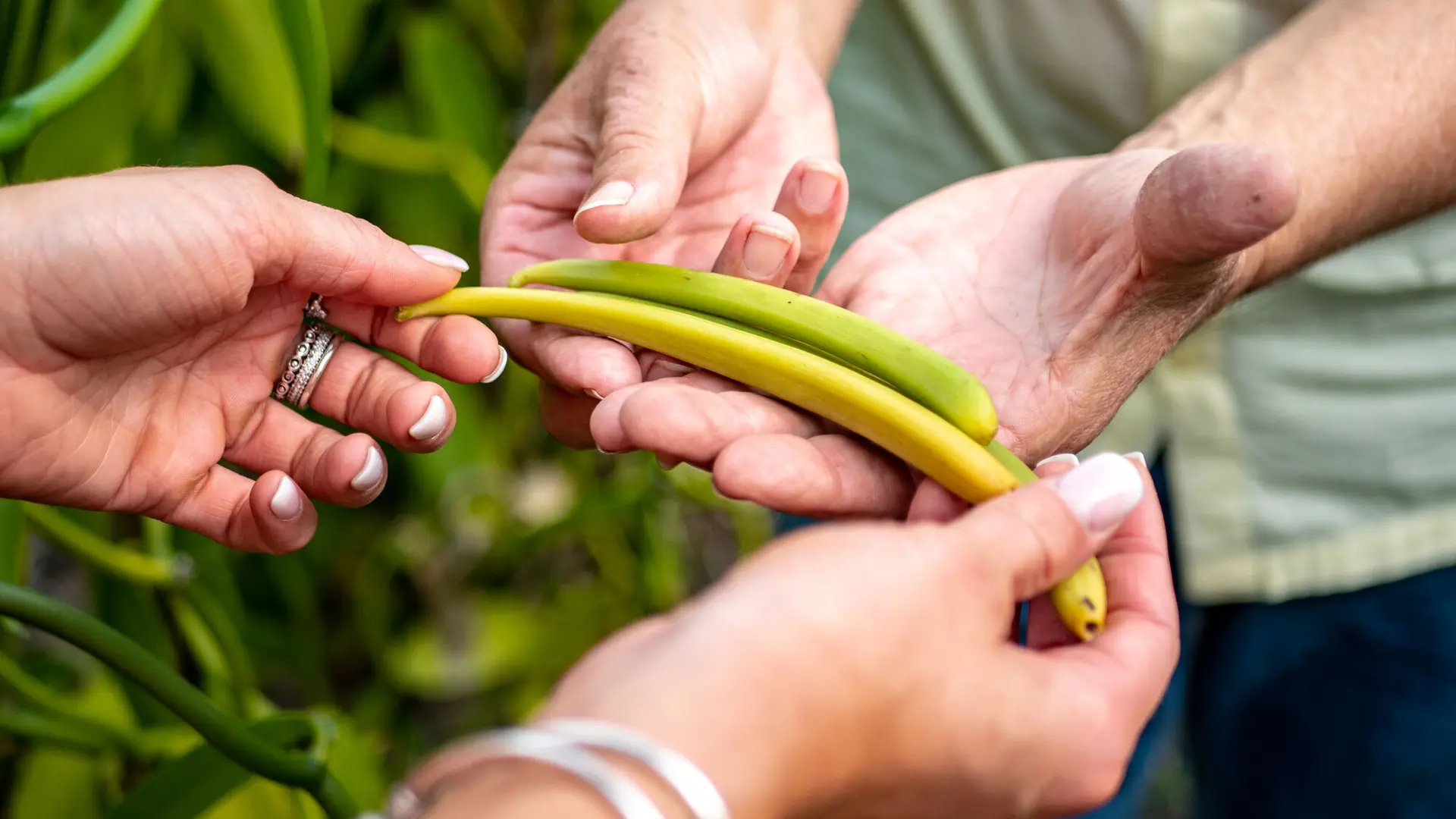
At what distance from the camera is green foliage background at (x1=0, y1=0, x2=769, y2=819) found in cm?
102

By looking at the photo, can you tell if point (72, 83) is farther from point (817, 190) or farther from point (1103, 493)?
point (1103, 493)

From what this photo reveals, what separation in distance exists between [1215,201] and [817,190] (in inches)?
12.5

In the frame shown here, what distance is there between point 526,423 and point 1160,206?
A: 108cm

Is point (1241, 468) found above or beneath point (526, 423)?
above

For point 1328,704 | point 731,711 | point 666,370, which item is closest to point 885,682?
point 731,711

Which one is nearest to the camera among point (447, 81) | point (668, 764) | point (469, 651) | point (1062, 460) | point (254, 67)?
point (668, 764)

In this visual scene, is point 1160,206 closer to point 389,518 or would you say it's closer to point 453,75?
point 453,75

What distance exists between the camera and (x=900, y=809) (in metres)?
0.55

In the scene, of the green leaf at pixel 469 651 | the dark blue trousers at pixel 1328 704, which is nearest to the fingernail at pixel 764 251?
the dark blue trousers at pixel 1328 704

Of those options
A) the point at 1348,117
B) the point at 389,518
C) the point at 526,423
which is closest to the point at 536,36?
the point at 526,423

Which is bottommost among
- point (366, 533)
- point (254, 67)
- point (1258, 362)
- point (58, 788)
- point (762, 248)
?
point (366, 533)

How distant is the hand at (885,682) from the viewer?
0.46m

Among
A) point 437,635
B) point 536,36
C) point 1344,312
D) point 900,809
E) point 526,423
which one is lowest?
point 437,635

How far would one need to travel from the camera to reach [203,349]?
32.5 inches
